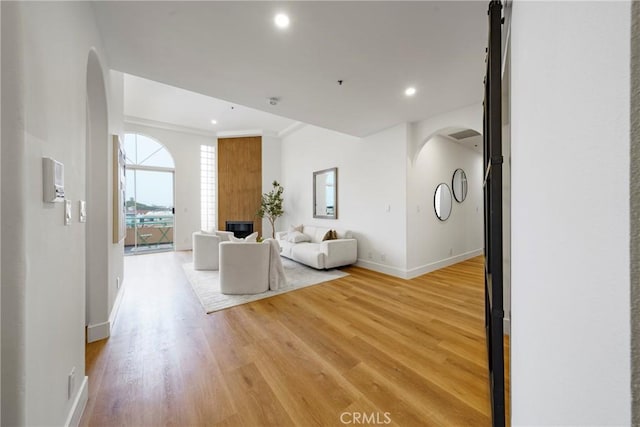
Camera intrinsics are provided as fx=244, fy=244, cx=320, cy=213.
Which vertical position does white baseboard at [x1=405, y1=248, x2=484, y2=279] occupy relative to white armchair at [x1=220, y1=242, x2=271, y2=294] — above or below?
below

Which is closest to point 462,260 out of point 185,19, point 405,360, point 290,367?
point 405,360

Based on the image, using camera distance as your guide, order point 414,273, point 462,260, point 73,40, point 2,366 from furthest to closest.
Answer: point 462,260
point 414,273
point 73,40
point 2,366

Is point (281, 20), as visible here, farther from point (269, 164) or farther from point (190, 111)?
point (269, 164)

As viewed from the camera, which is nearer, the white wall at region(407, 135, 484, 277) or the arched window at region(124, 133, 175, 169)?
the white wall at region(407, 135, 484, 277)

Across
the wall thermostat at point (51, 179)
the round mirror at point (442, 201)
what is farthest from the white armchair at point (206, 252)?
the round mirror at point (442, 201)

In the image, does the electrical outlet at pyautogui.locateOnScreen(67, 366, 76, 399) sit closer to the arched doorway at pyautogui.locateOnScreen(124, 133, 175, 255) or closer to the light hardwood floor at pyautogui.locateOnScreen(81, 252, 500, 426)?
the light hardwood floor at pyautogui.locateOnScreen(81, 252, 500, 426)

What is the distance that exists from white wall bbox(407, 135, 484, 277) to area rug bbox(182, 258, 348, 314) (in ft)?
4.73

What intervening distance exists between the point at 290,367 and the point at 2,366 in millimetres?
1405

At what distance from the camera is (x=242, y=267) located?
3.17m

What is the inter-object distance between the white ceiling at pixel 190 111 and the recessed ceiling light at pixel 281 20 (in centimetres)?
350

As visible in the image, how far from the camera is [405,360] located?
5.93 ft

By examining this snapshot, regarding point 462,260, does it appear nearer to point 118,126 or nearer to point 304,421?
point 304,421

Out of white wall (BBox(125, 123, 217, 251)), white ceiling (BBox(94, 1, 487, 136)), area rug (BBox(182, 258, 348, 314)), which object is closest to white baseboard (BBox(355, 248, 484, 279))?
area rug (BBox(182, 258, 348, 314))

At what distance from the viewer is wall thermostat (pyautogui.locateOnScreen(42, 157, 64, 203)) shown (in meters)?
0.92
